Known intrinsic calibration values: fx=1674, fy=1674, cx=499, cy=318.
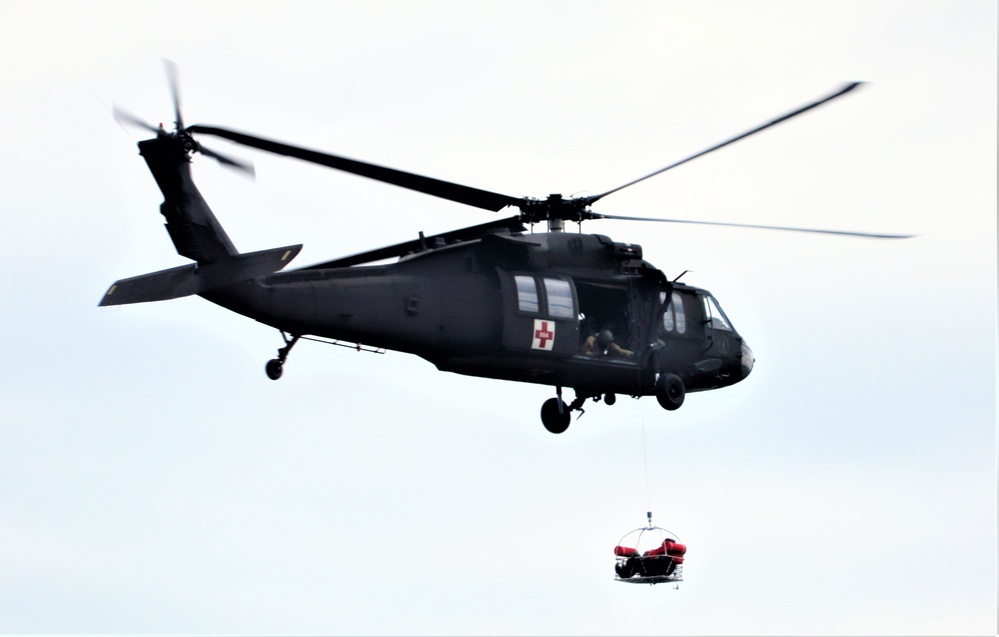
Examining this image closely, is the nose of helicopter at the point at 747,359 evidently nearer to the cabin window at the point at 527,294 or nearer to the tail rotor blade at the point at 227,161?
the cabin window at the point at 527,294

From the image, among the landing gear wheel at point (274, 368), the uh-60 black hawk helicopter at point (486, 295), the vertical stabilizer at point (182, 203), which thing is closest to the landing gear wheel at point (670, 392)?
the uh-60 black hawk helicopter at point (486, 295)

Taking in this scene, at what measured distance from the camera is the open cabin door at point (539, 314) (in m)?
33.1

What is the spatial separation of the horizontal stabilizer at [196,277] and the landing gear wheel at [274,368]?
71.1 inches

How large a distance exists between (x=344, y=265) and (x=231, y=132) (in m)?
5.89

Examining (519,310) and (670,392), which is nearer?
(519,310)

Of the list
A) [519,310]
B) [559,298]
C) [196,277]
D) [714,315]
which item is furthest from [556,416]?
[196,277]

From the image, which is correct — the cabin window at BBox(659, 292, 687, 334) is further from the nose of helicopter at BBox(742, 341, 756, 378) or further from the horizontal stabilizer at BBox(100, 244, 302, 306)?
the horizontal stabilizer at BBox(100, 244, 302, 306)

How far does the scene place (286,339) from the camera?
100 feet

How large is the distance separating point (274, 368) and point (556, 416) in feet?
25.4

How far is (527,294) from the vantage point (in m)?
33.4

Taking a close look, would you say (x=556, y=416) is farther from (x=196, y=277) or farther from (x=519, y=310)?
(x=196, y=277)

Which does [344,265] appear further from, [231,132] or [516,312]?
[231,132]

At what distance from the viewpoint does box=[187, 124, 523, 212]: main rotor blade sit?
28.8 meters

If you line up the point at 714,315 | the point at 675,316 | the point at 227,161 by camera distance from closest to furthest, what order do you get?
1. the point at 227,161
2. the point at 675,316
3. the point at 714,315
